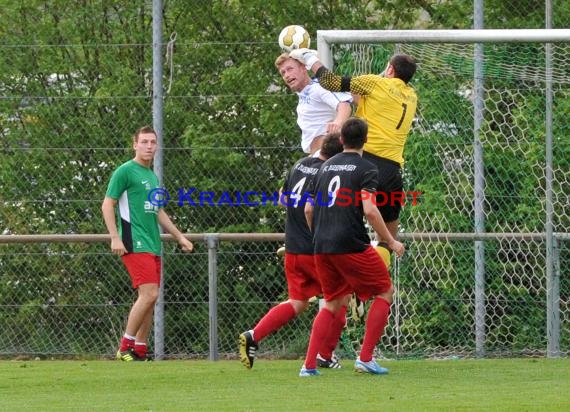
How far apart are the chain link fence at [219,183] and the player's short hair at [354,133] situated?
3.04 m

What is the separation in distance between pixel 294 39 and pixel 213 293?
240cm

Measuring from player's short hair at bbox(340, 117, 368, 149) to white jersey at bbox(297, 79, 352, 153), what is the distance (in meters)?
1.17

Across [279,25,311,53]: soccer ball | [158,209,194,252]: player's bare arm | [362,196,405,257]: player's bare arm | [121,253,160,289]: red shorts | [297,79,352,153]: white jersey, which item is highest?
[279,25,311,53]: soccer ball

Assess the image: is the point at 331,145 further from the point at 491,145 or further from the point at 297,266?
the point at 491,145

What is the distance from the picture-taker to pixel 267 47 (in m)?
12.4

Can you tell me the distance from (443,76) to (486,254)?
154 cm

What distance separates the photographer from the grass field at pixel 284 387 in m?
7.57

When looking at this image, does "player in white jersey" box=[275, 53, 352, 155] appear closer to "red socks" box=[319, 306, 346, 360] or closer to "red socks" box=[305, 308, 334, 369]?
"red socks" box=[319, 306, 346, 360]

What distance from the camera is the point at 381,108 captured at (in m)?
9.55

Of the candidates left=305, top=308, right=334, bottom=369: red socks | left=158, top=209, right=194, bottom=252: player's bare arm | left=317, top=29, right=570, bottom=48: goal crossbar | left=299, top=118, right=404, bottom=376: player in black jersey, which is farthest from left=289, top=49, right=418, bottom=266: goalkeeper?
left=158, top=209, right=194, bottom=252: player's bare arm

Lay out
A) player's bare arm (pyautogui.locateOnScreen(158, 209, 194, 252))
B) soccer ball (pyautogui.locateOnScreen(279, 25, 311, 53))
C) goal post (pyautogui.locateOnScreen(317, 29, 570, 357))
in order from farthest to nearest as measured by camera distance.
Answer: goal post (pyautogui.locateOnScreen(317, 29, 570, 357)) < player's bare arm (pyautogui.locateOnScreen(158, 209, 194, 252)) < soccer ball (pyautogui.locateOnScreen(279, 25, 311, 53))

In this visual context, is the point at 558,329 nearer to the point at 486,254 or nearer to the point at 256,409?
the point at 486,254

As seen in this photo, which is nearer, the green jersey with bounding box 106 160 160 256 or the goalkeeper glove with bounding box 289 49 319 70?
the goalkeeper glove with bounding box 289 49 319 70

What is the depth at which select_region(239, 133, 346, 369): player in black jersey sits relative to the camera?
9445mm
